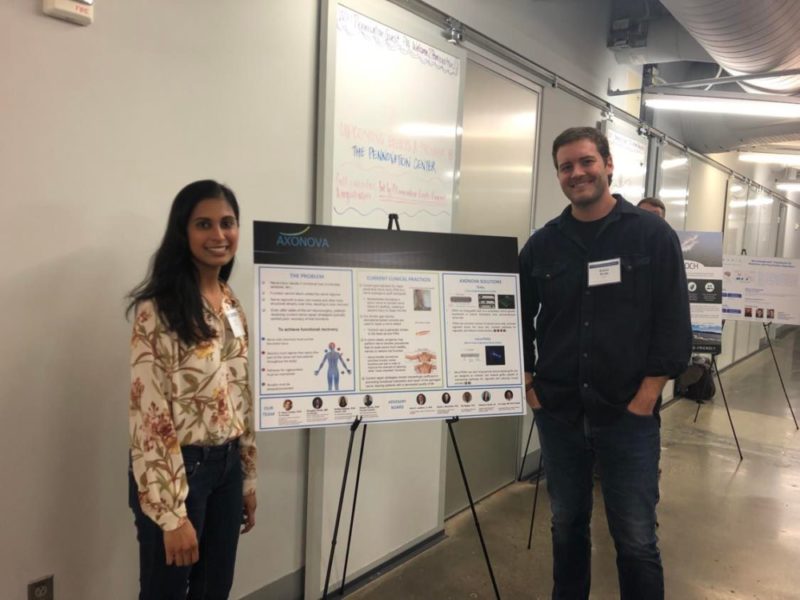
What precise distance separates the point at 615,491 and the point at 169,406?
1.40m

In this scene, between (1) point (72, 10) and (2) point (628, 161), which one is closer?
(1) point (72, 10)

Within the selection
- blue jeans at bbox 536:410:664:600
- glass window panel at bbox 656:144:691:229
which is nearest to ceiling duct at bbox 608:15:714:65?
glass window panel at bbox 656:144:691:229

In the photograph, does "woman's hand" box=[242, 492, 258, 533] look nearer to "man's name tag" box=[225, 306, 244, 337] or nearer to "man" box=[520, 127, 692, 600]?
"man's name tag" box=[225, 306, 244, 337]

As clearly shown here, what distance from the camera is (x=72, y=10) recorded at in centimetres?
138

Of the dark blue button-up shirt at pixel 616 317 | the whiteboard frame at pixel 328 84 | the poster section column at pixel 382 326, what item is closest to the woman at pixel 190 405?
the poster section column at pixel 382 326

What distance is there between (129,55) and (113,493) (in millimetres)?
1265

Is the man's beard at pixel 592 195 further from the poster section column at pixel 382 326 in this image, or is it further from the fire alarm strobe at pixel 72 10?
the fire alarm strobe at pixel 72 10

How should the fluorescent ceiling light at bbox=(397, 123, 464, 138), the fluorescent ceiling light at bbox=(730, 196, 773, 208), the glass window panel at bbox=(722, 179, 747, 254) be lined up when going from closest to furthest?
the fluorescent ceiling light at bbox=(397, 123, 464, 138), the glass window panel at bbox=(722, 179, 747, 254), the fluorescent ceiling light at bbox=(730, 196, 773, 208)

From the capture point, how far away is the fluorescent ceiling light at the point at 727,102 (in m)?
3.76

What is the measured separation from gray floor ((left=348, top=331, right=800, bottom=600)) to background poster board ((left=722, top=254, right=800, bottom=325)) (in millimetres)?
1075

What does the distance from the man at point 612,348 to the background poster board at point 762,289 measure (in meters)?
3.70

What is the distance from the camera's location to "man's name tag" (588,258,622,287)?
1.75m

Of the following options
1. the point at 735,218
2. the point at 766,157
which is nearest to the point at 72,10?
the point at 766,157

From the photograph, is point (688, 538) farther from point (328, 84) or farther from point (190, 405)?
point (328, 84)
